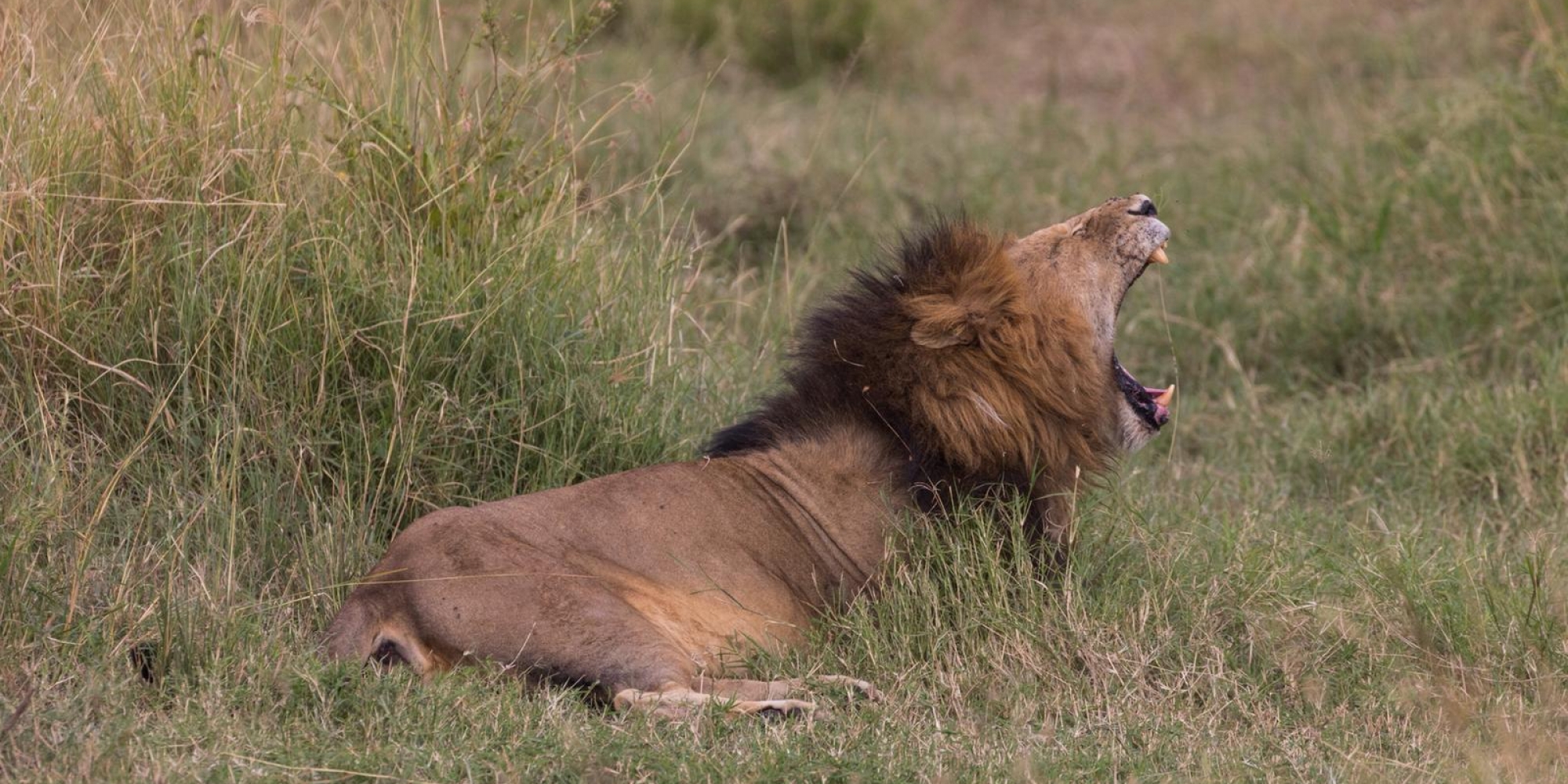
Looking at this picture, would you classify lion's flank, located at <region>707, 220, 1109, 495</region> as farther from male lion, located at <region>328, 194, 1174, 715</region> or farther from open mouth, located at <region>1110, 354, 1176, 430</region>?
open mouth, located at <region>1110, 354, 1176, 430</region>

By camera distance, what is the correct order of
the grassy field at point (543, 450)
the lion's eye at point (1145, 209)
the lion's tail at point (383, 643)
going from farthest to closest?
the lion's eye at point (1145, 209) < the lion's tail at point (383, 643) < the grassy field at point (543, 450)

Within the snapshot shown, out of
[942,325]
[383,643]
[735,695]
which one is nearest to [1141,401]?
[942,325]

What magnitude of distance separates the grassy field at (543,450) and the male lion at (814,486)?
13 centimetres

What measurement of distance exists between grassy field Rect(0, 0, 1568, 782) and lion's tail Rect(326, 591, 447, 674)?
0.12 m

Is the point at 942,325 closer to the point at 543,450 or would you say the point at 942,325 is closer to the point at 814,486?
the point at 814,486

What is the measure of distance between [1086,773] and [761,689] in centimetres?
73

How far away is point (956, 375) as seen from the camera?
410cm

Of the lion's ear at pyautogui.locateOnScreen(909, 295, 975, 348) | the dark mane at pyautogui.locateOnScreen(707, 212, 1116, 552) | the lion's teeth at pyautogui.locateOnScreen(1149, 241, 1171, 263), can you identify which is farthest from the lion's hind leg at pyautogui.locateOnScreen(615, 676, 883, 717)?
the lion's teeth at pyautogui.locateOnScreen(1149, 241, 1171, 263)

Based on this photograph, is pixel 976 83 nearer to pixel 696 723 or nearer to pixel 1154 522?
pixel 1154 522

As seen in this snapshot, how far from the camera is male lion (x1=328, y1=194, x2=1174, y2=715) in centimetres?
368

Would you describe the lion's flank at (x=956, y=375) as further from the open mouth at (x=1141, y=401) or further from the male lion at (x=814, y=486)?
the open mouth at (x=1141, y=401)

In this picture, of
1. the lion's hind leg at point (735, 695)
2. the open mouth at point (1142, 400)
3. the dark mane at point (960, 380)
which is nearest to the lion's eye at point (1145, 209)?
the open mouth at point (1142, 400)

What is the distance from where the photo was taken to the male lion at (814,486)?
12.1ft

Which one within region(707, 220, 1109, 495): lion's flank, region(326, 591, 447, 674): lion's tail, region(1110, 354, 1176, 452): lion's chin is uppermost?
region(707, 220, 1109, 495): lion's flank
